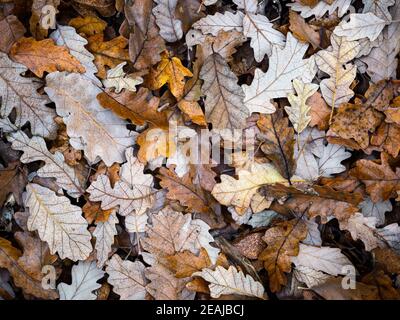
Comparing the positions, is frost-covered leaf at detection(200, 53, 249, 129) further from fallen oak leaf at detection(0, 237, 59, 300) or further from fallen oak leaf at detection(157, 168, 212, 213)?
fallen oak leaf at detection(0, 237, 59, 300)

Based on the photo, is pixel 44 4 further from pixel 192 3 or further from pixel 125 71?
pixel 192 3

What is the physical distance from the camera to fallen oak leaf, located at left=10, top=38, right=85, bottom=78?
6.40 ft

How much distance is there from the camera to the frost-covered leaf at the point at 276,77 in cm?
200

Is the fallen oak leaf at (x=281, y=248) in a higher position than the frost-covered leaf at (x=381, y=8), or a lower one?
lower

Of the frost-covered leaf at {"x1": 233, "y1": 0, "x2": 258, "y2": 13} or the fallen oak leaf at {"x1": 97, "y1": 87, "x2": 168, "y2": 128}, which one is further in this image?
the frost-covered leaf at {"x1": 233, "y1": 0, "x2": 258, "y2": 13}

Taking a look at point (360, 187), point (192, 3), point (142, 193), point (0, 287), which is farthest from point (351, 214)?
point (0, 287)

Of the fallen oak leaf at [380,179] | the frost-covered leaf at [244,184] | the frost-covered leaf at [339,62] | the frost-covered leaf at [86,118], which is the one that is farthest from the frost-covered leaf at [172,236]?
the frost-covered leaf at [339,62]

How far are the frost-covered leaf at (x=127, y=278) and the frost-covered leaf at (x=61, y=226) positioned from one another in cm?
12

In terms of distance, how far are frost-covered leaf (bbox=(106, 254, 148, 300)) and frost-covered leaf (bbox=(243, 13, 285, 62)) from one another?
0.95 metres

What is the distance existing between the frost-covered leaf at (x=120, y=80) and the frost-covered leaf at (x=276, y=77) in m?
0.44

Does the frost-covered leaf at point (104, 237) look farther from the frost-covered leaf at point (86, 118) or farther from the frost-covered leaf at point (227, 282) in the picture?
the frost-covered leaf at point (227, 282)

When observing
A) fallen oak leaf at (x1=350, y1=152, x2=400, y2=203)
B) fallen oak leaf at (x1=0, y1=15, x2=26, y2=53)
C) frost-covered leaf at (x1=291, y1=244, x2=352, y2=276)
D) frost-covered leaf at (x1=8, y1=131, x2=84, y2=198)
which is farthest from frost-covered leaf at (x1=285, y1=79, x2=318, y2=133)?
fallen oak leaf at (x1=0, y1=15, x2=26, y2=53)

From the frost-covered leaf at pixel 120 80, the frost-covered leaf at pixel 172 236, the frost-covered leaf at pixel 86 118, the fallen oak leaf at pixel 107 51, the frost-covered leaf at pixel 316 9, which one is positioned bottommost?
the frost-covered leaf at pixel 172 236

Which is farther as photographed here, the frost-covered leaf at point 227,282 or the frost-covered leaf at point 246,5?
the frost-covered leaf at point 246,5
